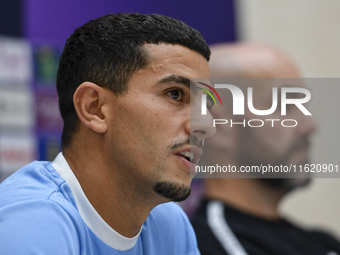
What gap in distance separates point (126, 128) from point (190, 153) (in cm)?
20

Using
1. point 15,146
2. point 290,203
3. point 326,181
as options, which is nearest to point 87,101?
point 15,146

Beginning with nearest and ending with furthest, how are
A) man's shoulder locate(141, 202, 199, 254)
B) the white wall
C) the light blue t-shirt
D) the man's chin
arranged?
1. the light blue t-shirt
2. the man's chin
3. man's shoulder locate(141, 202, 199, 254)
4. the white wall

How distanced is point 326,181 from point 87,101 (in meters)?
3.36

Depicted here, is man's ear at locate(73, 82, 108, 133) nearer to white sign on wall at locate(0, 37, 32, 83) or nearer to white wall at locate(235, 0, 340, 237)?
white sign on wall at locate(0, 37, 32, 83)

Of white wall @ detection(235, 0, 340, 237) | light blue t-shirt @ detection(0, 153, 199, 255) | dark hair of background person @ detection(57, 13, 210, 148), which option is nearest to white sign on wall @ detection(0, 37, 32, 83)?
dark hair of background person @ detection(57, 13, 210, 148)

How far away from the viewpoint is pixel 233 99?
2273 mm

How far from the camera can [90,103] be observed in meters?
1.26

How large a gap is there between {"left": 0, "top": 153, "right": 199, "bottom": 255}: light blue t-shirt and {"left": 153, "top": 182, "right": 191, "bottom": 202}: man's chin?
0.17m

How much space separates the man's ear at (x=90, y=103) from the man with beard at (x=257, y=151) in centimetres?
105

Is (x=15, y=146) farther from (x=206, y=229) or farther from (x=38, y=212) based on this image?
(x=38, y=212)

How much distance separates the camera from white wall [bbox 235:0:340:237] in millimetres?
3854

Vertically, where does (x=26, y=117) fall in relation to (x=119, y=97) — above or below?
below

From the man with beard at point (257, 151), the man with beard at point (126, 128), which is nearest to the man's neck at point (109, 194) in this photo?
the man with beard at point (126, 128)

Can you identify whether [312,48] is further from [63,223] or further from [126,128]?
[63,223]
